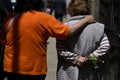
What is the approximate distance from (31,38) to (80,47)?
55cm

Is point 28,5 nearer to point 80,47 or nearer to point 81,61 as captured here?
point 80,47

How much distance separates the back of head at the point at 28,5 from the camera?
5.63 metres

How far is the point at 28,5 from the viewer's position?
5633 millimetres

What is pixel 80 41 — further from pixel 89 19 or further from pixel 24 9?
pixel 24 9

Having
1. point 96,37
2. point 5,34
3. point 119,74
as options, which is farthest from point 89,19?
point 119,74

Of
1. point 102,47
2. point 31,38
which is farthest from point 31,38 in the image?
point 102,47

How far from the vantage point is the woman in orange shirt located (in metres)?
5.50

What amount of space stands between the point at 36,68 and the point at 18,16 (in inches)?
24.3

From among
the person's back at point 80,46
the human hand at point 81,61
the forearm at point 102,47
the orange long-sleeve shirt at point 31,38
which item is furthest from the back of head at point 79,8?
the human hand at point 81,61

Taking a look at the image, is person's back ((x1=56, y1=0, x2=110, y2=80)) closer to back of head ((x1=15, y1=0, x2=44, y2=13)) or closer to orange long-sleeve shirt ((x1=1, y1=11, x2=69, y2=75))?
orange long-sleeve shirt ((x1=1, y1=11, x2=69, y2=75))

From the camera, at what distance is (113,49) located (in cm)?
774

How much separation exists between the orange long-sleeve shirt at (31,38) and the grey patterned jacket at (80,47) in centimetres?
13

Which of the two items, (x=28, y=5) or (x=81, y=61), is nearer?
(x=81, y=61)

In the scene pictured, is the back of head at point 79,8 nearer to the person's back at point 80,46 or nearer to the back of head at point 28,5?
the person's back at point 80,46
